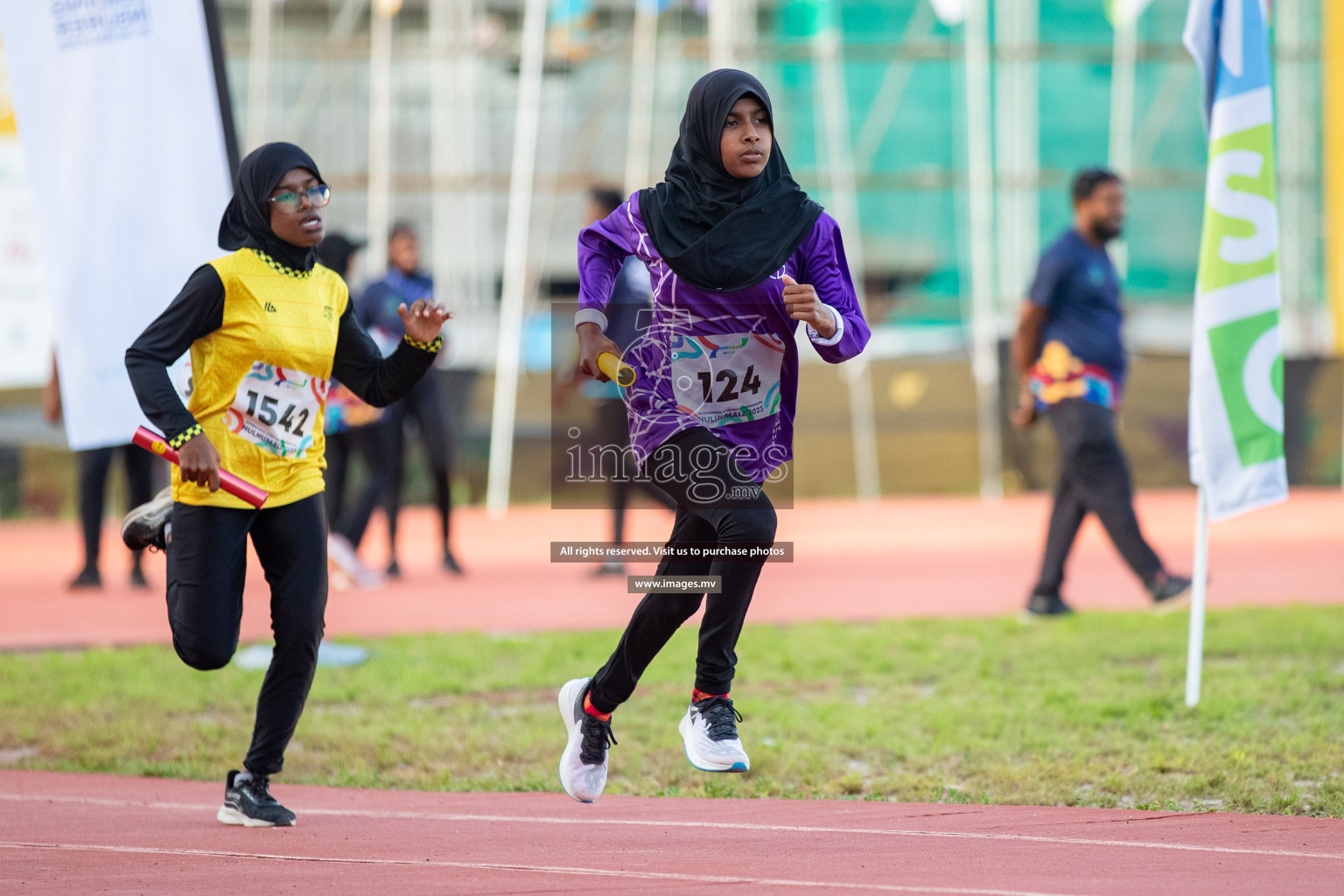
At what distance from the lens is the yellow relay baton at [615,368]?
394 cm

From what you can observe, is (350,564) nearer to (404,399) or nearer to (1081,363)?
(404,399)

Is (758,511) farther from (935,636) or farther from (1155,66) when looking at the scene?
(1155,66)

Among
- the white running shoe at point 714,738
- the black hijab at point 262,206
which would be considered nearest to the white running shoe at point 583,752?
the white running shoe at point 714,738

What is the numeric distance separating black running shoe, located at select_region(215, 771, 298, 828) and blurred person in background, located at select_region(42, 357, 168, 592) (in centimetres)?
453

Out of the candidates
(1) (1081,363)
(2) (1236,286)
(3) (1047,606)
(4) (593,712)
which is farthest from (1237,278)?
(4) (593,712)

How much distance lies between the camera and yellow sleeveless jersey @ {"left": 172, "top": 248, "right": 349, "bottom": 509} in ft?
14.3

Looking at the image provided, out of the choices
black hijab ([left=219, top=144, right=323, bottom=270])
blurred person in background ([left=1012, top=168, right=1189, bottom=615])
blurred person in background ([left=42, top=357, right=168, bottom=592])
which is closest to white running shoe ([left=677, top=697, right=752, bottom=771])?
black hijab ([left=219, top=144, right=323, bottom=270])

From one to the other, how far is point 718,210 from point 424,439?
6.18 meters

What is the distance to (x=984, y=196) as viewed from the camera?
19.1 meters

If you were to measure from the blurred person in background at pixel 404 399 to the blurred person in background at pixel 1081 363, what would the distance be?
3.78m

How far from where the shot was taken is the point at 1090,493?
7953 mm

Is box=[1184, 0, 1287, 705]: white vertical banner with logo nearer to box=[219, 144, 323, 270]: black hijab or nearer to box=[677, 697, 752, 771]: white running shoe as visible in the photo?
box=[677, 697, 752, 771]: white running shoe

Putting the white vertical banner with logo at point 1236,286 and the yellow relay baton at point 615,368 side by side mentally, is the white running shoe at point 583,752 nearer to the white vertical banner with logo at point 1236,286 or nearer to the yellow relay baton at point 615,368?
the yellow relay baton at point 615,368

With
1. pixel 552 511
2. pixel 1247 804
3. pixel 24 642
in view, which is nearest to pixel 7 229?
pixel 24 642
